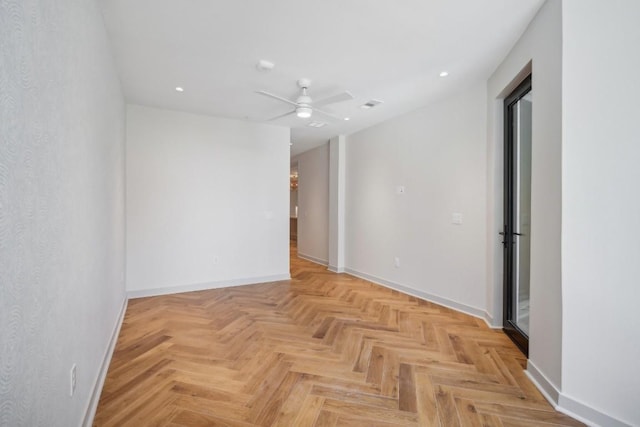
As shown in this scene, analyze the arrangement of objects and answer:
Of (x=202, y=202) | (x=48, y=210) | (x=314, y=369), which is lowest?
(x=314, y=369)

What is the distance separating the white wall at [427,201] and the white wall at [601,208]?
1.70 m

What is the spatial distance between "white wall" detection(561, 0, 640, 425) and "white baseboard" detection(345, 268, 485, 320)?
1.79m

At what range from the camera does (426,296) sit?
4375 mm

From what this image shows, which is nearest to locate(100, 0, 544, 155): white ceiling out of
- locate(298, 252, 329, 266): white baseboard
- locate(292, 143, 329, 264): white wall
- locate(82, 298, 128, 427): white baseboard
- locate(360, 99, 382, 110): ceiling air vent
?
locate(360, 99, 382, 110): ceiling air vent

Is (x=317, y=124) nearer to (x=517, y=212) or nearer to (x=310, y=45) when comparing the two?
(x=310, y=45)

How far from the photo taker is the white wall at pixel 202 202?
173 inches

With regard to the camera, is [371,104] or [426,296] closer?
[371,104]

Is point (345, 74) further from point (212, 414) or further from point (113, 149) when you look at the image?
point (212, 414)

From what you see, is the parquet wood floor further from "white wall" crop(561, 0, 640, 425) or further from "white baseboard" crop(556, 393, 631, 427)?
Result: "white wall" crop(561, 0, 640, 425)

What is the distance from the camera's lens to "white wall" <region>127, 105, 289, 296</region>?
440 cm

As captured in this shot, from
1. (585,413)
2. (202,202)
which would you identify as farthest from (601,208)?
(202,202)

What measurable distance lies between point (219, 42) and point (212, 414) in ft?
9.59

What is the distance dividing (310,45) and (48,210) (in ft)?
7.82

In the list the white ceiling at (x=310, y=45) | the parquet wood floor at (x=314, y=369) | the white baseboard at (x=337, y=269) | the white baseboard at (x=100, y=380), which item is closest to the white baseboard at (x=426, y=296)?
the parquet wood floor at (x=314, y=369)
